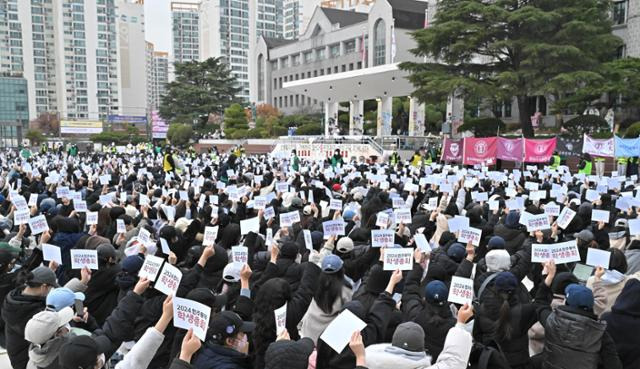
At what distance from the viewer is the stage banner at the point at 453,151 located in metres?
21.4

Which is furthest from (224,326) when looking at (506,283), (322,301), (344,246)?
(344,246)

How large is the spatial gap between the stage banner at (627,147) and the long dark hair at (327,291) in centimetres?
1539

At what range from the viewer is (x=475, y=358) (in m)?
3.18

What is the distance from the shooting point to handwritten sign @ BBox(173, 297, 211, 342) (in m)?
3.07

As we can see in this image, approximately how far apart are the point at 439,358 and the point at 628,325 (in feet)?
4.88

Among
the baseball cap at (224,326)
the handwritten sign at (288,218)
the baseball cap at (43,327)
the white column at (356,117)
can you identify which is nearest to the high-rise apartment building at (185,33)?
the white column at (356,117)

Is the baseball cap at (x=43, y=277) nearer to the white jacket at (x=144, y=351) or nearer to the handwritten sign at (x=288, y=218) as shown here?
the white jacket at (x=144, y=351)

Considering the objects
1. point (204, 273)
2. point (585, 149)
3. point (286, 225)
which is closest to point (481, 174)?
point (585, 149)

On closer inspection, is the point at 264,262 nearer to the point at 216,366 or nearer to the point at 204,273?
the point at 204,273

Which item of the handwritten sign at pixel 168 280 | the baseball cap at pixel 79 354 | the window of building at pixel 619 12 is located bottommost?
the baseball cap at pixel 79 354

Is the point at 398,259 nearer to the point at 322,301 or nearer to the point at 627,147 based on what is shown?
the point at 322,301

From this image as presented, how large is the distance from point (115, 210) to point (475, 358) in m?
5.92

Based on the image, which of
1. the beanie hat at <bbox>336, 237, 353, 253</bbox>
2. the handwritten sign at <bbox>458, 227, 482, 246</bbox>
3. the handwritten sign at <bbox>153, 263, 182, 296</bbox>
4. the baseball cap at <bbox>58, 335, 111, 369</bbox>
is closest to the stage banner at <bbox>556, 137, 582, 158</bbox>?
the handwritten sign at <bbox>458, 227, 482, 246</bbox>

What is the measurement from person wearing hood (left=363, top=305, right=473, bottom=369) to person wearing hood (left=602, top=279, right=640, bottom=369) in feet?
4.24
